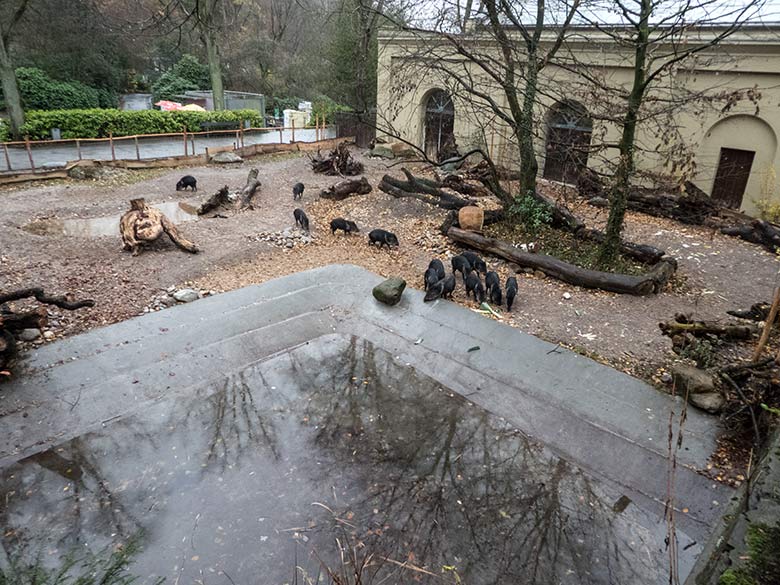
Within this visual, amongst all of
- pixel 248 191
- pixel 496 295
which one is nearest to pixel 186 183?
pixel 248 191

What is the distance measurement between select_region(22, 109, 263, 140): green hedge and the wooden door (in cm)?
2129

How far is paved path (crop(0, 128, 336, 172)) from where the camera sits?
17.7m

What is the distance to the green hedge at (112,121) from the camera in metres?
21.4

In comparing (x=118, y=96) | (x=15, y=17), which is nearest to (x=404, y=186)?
(x=15, y=17)

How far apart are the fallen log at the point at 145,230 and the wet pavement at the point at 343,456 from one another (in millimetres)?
2963

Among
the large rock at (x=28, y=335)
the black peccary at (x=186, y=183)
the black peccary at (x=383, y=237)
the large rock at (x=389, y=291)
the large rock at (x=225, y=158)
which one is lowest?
the large rock at (x=28, y=335)

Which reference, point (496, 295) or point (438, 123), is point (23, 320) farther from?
point (438, 123)

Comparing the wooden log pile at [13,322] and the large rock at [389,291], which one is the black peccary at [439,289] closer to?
the large rock at [389,291]

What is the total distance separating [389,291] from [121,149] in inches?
724

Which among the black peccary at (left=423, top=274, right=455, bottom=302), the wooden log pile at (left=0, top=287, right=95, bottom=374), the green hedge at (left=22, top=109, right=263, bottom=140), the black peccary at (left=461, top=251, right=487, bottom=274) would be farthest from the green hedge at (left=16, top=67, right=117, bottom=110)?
the black peccary at (left=423, top=274, right=455, bottom=302)

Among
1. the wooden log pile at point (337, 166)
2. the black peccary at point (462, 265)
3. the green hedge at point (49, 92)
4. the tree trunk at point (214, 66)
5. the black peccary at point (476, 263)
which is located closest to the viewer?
the black peccary at point (462, 265)

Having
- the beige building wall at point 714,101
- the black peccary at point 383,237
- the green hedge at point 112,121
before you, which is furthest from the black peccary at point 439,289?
the green hedge at point 112,121

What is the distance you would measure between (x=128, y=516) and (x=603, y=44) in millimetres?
15674

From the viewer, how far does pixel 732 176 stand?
44.7 ft
